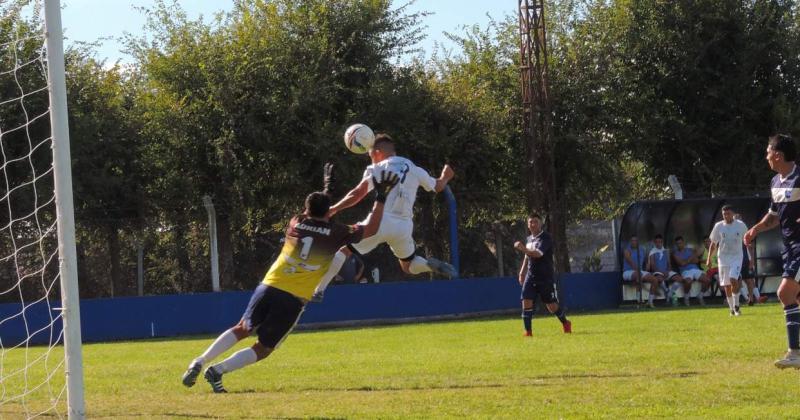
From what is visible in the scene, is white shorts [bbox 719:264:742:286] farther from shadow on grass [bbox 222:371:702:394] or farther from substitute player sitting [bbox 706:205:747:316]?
shadow on grass [bbox 222:371:702:394]

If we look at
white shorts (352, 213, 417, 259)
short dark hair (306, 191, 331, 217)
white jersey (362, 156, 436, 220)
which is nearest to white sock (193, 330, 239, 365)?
short dark hair (306, 191, 331, 217)

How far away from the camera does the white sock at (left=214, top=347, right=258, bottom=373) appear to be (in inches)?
397

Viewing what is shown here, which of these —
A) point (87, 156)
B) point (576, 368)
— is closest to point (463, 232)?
point (87, 156)

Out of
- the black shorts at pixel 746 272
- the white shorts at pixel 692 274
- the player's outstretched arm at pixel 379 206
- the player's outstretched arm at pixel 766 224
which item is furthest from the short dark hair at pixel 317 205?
the white shorts at pixel 692 274

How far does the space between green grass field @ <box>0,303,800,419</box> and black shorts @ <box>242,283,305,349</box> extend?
538mm

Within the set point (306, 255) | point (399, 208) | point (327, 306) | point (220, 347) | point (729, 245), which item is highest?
point (399, 208)

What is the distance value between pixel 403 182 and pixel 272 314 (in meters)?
3.63

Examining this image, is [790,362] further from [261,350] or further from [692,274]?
[692,274]

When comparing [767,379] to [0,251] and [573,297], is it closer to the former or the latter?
[0,251]

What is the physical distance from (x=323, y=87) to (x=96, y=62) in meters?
8.07

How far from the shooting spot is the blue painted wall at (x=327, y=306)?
82.0ft

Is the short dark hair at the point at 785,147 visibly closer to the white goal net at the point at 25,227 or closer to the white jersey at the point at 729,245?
the white goal net at the point at 25,227

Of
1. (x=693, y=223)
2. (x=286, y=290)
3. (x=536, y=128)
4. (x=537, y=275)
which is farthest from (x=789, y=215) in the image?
(x=536, y=128)

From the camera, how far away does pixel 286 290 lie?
33.2 feet
